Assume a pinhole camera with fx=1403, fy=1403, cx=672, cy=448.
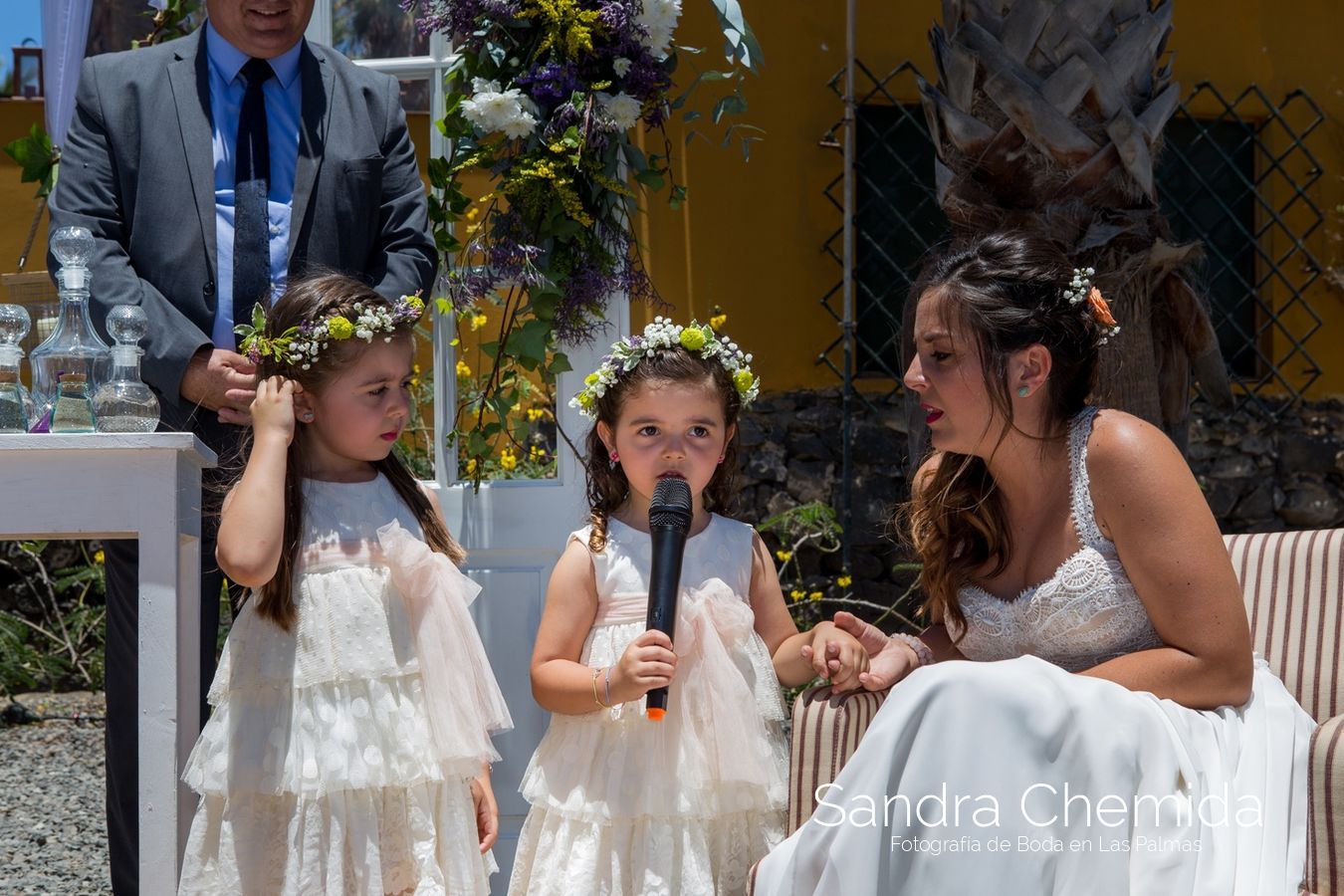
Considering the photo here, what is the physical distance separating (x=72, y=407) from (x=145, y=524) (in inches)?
10.1

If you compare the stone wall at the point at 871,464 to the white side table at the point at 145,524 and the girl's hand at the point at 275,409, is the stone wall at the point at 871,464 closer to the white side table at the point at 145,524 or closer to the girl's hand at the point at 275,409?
the girl's hand at the point at 275,409

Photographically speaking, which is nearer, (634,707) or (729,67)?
(634,707)

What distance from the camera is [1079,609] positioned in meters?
2.48

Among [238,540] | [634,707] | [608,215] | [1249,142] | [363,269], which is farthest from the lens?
[1249,142]

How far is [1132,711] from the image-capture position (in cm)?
211

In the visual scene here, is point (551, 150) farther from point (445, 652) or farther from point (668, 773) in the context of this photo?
point (668, 773)

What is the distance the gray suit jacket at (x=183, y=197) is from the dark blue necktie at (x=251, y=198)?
6 cm

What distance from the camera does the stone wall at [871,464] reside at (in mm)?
6160

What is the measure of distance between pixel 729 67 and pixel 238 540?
4.09 meters

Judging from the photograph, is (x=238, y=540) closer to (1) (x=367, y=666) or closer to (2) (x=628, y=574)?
(1) (x=367, y=666)

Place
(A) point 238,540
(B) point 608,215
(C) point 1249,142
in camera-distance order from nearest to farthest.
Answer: (A) point 238,540 < (B) point 608,215 < (C) point 1249,142

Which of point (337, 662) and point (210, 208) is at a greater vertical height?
point (210, 208)

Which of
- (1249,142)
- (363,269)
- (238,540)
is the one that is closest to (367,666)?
(238,540)

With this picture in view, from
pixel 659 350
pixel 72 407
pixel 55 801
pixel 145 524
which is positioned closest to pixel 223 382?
pixel 72 407
